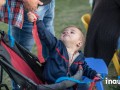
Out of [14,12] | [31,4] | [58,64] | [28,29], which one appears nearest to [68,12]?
[28,29]

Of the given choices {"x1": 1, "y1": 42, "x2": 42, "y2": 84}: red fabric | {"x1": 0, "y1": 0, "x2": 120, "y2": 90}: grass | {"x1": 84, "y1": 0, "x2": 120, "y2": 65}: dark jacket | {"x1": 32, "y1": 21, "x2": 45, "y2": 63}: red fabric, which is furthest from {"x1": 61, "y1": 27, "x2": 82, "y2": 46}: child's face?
{"x1": 0, "y1": 0, "x2": 120, "y2": 90}: grass

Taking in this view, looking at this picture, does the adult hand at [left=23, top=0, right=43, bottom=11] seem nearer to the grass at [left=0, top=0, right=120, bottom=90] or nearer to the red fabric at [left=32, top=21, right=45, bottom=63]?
the red fabric at [left=32, top=21, right=45, bottom=63]

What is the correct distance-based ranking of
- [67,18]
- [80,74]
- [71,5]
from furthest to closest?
[71,5], [67,18], [80,74]

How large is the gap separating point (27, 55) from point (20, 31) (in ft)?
0.99

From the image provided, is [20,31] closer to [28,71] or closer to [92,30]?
[28,71]

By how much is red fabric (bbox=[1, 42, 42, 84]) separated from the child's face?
0.28m

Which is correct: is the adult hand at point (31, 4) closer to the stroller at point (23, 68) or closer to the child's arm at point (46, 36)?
the child's arm at point (46, 36)

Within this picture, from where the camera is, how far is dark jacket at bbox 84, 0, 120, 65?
97.3 inches

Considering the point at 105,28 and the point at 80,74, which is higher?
the point at 105,28

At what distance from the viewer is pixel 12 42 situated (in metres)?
2.00

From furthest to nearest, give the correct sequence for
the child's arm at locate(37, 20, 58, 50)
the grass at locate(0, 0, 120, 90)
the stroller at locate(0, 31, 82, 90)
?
1. the grass at locate(0, 0, 120, 90)
2. the child's arm at locate(37, 20, 58, 50)
3. the stroller at locate(0, 31, 82, 90)

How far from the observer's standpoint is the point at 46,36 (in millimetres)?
1862

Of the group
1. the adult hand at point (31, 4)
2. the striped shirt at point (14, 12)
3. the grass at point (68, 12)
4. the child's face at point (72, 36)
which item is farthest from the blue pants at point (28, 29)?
the grass at point (68, 12)

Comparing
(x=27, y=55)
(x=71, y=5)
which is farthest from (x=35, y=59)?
(x=71, y=5)
